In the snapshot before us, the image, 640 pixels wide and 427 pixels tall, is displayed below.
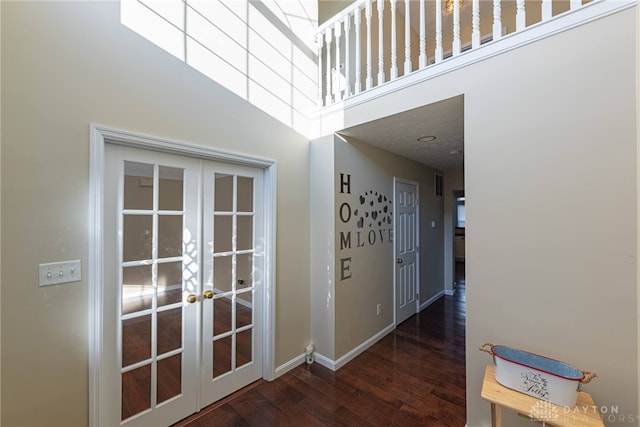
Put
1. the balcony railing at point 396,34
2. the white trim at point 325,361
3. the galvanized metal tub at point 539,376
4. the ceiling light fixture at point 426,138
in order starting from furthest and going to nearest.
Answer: the ceiling light fixture at point 426,138, the white trim at point 325,361, the balcony railing at point 396,34, the galvanized metal tub at point 539,376

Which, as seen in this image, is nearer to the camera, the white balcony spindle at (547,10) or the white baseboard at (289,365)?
the white balcony spindle at (547,10)

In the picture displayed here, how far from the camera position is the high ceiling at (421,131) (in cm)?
220

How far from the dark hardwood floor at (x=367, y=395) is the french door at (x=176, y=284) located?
0.25 m

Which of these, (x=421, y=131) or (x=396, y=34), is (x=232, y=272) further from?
(x=396, y=34)

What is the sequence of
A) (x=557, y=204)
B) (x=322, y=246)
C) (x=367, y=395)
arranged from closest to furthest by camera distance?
(x=557, y=204) < (x=367, y=395) < (x=322, y=246)

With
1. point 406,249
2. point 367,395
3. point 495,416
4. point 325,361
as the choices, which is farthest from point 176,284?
point 406,249

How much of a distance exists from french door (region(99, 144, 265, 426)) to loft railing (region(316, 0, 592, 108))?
1544 mm

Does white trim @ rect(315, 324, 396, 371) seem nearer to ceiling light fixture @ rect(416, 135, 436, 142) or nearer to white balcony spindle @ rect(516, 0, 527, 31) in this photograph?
ceiling light fixture @ rect(416, 135, 436, 142)

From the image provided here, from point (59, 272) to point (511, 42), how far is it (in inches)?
120

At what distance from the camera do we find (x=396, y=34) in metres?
3.55

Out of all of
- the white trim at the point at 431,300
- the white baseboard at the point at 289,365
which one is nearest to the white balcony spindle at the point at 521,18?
the white baseboard at the point at 289,365

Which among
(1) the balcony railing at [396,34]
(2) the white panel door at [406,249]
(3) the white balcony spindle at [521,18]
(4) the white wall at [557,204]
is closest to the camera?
(4) the white wall at [557,204]

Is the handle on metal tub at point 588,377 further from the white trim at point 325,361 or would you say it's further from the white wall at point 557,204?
the white trim at point 325,361

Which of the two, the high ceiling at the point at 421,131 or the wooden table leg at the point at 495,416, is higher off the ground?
the high ceiling at the point at 421,131
